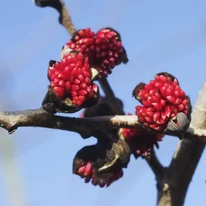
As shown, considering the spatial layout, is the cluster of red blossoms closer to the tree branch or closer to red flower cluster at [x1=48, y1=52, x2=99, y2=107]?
red flower cluster at [x1=48, y1=52, x2=99, y2=107]

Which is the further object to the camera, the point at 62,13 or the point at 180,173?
the point at 62,13

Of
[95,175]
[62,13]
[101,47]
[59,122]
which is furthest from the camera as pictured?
[62,13]

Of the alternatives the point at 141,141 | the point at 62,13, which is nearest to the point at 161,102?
the point at 141,141

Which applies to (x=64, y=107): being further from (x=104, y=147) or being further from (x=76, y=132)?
(x=104, y=147)

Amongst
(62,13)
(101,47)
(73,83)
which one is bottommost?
(73,83)

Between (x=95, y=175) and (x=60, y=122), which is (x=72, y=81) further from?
(x=95, y=175)
